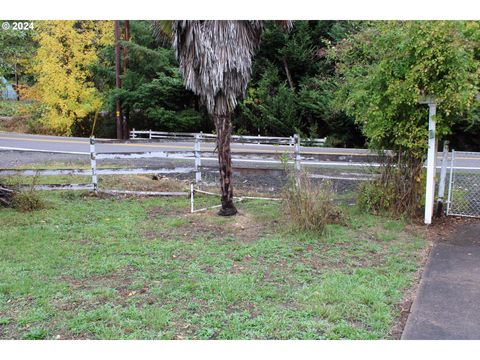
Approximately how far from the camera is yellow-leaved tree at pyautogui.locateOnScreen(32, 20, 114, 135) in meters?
25.8

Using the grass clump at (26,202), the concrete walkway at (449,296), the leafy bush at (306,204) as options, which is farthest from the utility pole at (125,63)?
the concrete walkway at (449,296)

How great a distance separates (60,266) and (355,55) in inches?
275

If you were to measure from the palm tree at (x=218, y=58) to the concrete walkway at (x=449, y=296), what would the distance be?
4193 mm

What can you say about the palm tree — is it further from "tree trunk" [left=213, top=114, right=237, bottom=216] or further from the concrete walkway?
the concrete walkway

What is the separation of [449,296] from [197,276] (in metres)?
2.92

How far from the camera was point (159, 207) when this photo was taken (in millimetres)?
9695

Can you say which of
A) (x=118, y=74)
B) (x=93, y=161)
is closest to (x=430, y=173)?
(x=93, y=161)

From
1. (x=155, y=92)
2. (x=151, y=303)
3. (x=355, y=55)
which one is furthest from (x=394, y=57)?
(x=155, y=92)

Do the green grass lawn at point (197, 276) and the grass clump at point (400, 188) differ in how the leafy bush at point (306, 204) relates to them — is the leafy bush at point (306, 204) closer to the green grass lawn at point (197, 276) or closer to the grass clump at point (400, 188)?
the green grass lawn at point (197, 276)

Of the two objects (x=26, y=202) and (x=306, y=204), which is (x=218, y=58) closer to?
(x=306, y=204)

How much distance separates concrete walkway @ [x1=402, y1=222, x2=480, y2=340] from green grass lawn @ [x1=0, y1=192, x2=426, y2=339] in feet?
0.73

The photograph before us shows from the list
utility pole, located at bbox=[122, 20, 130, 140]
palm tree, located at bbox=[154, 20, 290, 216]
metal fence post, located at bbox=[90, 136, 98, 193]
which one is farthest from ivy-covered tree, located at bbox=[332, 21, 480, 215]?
utility pole, located at bbox=[122, 20, 130, 140]

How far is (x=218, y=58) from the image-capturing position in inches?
303

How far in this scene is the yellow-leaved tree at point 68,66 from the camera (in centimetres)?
2583
